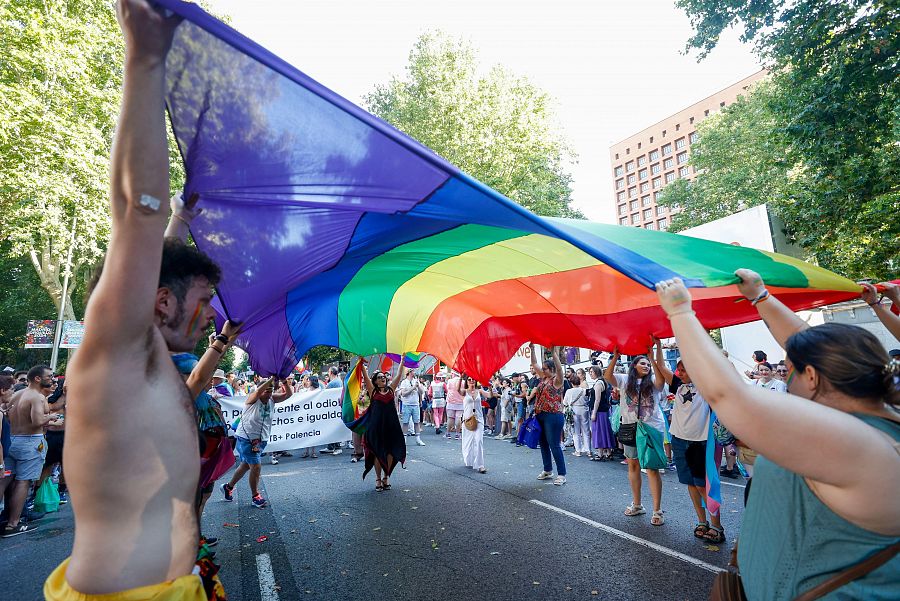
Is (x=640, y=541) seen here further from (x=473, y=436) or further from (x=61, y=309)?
(x=61, y=309)

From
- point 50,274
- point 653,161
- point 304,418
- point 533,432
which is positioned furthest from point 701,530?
point 653,161

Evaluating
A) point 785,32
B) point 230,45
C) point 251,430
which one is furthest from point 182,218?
point 785,32

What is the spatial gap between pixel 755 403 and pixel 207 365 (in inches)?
89.4

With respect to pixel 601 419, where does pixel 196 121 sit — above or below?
above

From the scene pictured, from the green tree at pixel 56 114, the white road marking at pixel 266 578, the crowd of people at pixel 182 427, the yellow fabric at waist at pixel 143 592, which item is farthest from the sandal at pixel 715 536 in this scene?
the green tree at pixel 56 114

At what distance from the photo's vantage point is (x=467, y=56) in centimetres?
2339

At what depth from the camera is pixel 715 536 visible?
5074 millimetres

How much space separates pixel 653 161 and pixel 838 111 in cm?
8140

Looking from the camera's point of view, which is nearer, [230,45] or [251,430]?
[230,45]

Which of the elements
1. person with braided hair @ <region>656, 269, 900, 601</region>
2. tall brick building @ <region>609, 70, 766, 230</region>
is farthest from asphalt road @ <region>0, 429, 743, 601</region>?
tall brick building @ <region>609, 70, 766, 230</region>

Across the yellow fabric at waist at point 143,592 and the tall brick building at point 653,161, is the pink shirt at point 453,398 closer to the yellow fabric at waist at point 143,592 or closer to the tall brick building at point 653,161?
the yellow fabric at waist at point 143,592

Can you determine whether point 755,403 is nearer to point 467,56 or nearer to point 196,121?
point 196,121

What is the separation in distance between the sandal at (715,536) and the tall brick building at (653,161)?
75298mm

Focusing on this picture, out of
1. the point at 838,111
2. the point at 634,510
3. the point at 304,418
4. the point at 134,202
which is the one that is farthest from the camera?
the point at 304,418
